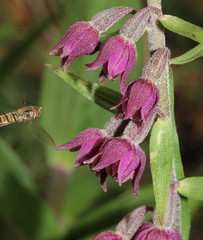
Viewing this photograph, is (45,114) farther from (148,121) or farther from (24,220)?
(148,121)

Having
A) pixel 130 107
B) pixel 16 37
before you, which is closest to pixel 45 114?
pixel 16 37

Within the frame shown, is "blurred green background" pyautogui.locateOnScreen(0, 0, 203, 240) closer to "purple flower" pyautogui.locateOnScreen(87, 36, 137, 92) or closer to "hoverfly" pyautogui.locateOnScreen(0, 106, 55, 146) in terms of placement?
"hoverfly" pyautogui.locateOnScreen(0, 106, 55, 146)

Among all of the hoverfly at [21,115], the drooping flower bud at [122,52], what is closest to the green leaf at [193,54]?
the drooping flower bud at [122,52]

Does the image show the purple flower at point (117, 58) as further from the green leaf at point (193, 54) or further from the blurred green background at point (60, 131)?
the blurred green background at point (60, 131)

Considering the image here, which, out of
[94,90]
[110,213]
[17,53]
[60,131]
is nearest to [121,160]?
[94,90]

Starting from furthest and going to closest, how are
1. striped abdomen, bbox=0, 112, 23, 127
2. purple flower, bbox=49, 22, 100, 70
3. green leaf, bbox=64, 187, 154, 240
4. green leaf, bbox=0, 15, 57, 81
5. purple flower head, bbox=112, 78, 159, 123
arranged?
green leaf, bbox=0, 15, 57, 81 → green leaf, bbox=64, 187, 154, 240 → striped abdomen, bbox=0, 112, 23, 127 → purple flower, bbox=49, 22, 100, 70 → purple flower head, bbox=112, 78, 159, 123

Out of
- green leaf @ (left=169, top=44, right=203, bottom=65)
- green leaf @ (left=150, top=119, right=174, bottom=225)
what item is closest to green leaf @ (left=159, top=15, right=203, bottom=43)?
green leaf @ (left=169, top=44, right=203, bottom=65)
